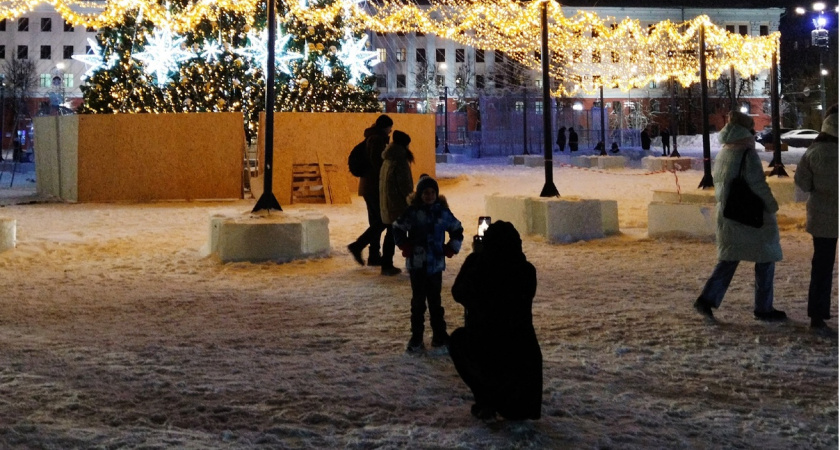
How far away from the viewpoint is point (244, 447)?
15.1ft

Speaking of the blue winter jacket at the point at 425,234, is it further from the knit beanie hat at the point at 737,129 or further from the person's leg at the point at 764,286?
the person's leg at the point at 764,286

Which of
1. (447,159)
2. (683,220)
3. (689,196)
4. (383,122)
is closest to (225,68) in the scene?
(689,196)

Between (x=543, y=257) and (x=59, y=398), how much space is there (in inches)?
283

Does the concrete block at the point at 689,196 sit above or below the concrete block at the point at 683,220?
above

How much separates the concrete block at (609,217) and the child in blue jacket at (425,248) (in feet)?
24.2

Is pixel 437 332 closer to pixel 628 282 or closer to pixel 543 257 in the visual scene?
pixel 628 282

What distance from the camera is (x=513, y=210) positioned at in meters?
14.0

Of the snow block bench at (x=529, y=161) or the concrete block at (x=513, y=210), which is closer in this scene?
the concrete block at (x=513, y=210)

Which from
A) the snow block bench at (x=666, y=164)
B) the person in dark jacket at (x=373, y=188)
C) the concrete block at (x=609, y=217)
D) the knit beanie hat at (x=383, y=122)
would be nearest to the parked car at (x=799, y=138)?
the snow block bench at (x=666, y=164)

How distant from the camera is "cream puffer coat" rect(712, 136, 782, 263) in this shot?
7.34 m

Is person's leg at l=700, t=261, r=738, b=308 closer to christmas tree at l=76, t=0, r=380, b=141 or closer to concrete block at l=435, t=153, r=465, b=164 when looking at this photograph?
christmas tree at l=76, t=0, r=380, b=141

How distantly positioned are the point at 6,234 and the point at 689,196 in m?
10.2

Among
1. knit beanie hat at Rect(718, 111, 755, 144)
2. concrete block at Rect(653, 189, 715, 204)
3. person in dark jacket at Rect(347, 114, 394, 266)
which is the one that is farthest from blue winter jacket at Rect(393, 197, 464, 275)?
concrete block at Rect(653, 189, 715, 204)

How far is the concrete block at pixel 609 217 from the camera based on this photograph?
1381cm
